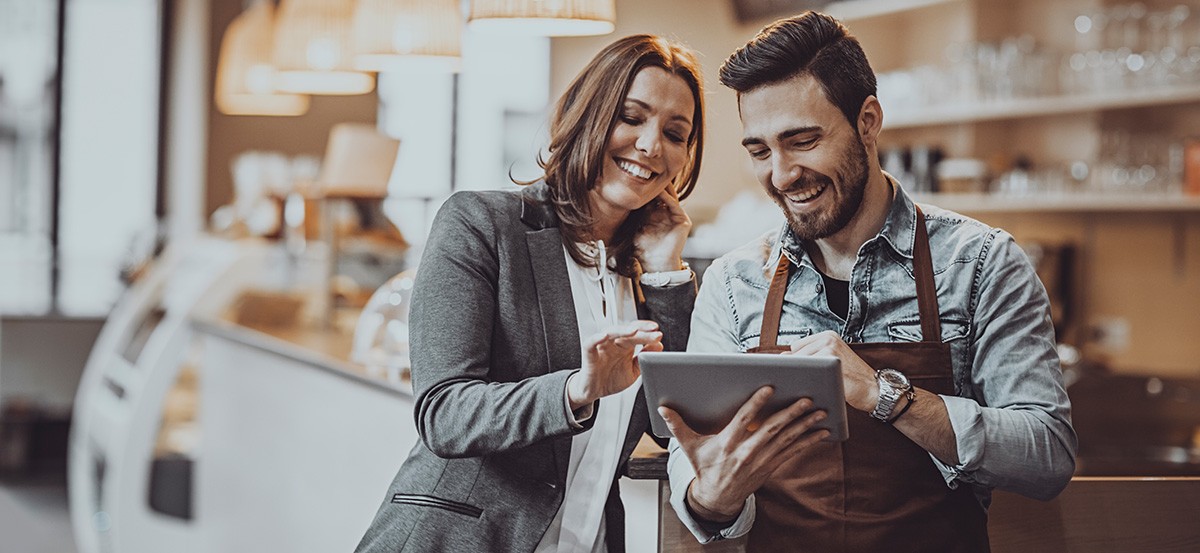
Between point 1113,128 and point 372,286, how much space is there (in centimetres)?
275

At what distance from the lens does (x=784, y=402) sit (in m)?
1.55

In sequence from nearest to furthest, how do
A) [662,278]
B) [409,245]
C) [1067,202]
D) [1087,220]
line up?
1. [662,278]
2. [1067,202]
3. [409,245]
4. [1087,220]

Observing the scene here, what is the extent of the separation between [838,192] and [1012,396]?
364 mm

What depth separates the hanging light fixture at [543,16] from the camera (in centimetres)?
240

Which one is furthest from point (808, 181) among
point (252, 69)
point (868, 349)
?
point (252, 69)

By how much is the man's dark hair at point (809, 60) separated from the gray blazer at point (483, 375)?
17.5 inches

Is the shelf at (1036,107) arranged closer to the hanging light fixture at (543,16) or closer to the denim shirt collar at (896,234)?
the hanging light fixture at (543,16)

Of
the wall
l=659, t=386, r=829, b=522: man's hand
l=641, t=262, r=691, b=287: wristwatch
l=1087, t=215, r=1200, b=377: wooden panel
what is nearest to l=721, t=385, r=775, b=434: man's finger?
l=659, t=386, r=829, b=522: man's hand

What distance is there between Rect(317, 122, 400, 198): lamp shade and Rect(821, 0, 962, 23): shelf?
7.05 ft

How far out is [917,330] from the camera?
1727 mm

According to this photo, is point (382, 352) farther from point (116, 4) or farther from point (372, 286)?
point (116, 4)

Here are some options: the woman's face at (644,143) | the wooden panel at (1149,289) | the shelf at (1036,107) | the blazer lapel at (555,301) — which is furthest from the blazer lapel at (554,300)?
the wooden panel at (1149,289)

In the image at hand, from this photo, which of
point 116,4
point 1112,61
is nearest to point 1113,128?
point 1112,61

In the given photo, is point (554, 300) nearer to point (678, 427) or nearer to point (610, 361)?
point (610, 361)
